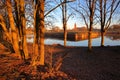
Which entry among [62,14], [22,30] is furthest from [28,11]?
[62,14]

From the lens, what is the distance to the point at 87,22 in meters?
19.3

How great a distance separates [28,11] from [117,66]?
9007 millimetres

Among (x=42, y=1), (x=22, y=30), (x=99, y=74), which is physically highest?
(x=42, y=1)

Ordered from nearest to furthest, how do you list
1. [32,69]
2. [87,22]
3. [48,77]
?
[48,77]
[32,69]
[87,22]

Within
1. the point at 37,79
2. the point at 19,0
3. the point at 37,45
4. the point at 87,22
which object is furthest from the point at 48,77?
the point at 87,22

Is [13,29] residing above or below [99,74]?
above

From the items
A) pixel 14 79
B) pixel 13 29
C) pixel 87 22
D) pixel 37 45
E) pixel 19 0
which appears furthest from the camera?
pixel 87 22

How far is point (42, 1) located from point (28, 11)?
590 cm

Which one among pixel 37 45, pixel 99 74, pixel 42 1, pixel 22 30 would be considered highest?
pixel 42 1

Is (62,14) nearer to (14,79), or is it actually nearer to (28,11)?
(28,11)

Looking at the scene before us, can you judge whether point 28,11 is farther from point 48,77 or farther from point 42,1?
point 48,77

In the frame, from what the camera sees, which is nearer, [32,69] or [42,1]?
[32,69]

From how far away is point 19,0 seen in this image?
35.1 feet

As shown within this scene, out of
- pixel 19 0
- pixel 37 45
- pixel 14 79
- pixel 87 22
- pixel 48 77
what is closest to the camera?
pixel 14 79
